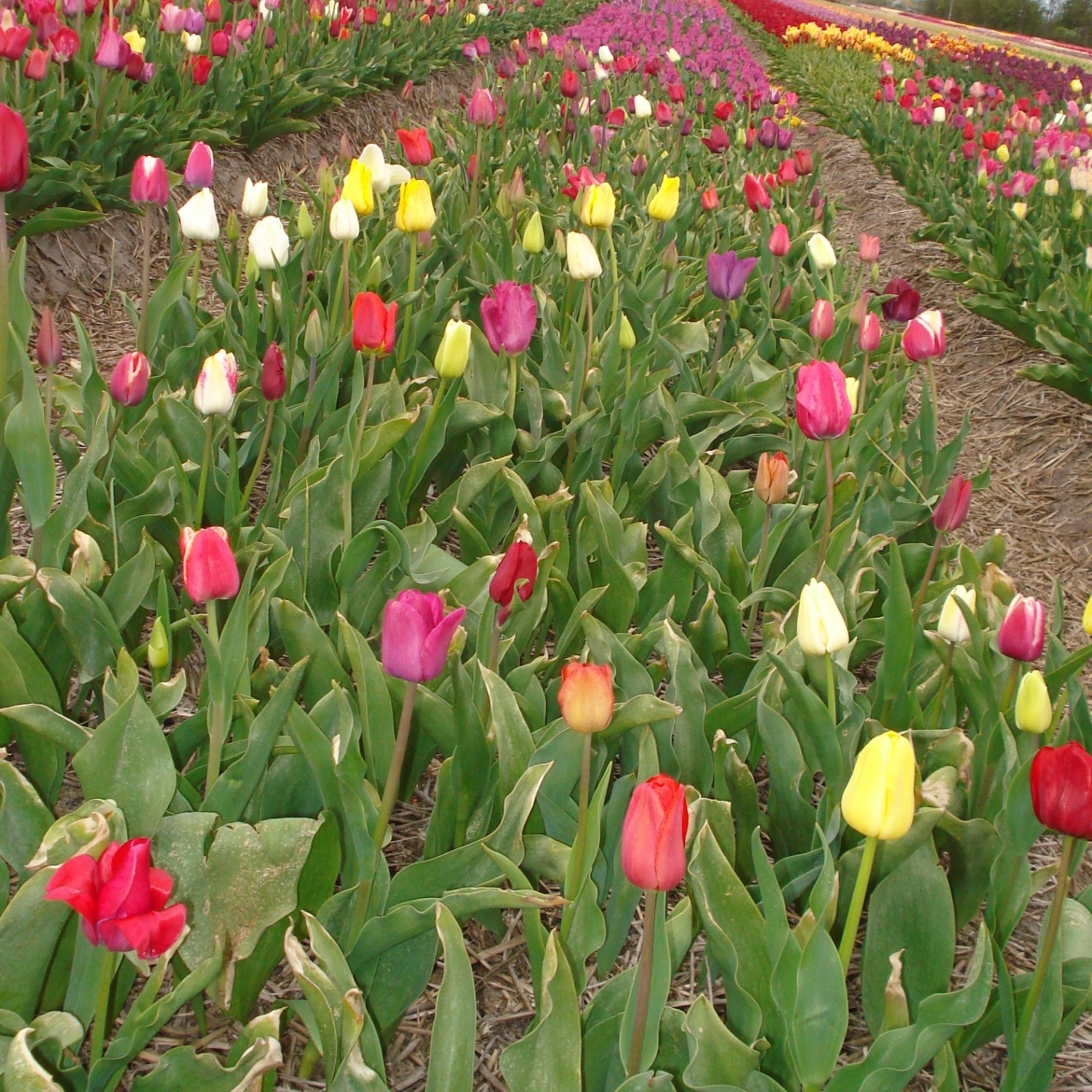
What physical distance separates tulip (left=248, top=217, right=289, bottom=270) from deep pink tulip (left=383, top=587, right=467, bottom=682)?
59.1 inches

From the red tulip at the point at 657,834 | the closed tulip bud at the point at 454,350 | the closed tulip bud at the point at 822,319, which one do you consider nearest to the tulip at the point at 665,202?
the closed tulip bud at the point at 822,319

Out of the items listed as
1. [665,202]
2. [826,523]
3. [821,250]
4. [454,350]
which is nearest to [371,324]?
[454,350]

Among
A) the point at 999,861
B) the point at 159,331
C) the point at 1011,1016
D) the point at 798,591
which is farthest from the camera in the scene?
the point at 159,331

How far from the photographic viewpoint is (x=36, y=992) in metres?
1.07

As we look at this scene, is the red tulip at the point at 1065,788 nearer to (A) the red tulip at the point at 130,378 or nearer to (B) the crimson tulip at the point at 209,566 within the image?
(B) the crimson tulip at the point at 209,566

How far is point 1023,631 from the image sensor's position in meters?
1.28

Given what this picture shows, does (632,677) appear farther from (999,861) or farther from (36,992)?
(36,992)

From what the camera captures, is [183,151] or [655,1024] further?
[183,151]

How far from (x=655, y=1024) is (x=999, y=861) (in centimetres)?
48

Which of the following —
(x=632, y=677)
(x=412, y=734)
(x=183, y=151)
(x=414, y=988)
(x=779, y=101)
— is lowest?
(x=414, y=988)

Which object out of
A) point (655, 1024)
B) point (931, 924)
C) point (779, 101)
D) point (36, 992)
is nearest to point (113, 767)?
point (36, 992)

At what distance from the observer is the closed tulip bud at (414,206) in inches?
88.1

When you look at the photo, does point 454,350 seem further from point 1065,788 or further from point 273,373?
point 1065,788

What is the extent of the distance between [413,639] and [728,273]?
160cm
